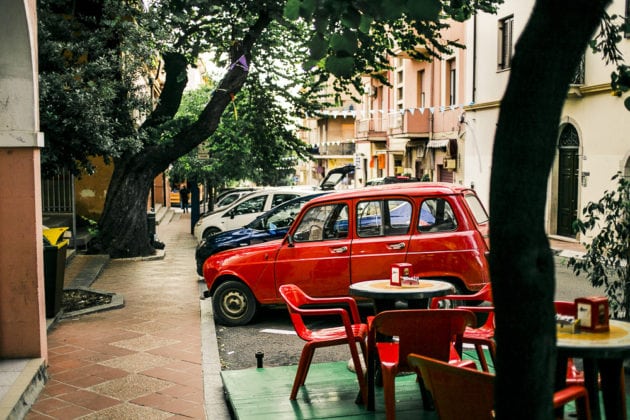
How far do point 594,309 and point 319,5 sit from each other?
105 inches

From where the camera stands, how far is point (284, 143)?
899 inches

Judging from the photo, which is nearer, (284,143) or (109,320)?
(109,320)

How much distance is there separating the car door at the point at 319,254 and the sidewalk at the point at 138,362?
4.20 ft

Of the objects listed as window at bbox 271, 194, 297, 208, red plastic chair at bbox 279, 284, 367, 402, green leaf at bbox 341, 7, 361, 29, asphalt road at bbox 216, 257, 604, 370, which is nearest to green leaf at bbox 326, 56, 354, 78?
green leaf at bbox 341, 7, 361, 29

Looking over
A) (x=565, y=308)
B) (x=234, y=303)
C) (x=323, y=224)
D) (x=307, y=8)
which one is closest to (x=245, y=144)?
(x=234, y=303)

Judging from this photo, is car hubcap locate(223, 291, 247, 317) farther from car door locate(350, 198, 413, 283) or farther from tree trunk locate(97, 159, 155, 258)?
tree trunk locate(97, 159, 155, 258)

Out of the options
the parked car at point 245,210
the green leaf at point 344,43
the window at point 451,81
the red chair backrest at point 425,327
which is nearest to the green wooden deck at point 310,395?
the red chair backrest at point 425,327

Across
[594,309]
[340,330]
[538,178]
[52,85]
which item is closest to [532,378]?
[538,178]

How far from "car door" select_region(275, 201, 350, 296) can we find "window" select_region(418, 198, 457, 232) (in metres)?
0.97

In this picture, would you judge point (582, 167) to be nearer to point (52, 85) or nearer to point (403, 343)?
point (52, 85)

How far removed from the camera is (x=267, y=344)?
9.12 metres

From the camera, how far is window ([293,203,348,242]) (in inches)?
379

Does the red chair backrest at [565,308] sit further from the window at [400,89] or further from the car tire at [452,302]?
the window at [400,89]

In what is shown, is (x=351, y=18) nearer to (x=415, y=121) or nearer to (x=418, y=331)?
(x=418, y=331)
